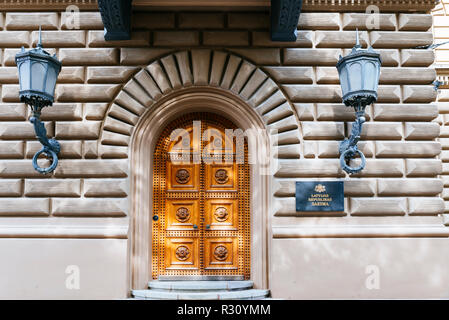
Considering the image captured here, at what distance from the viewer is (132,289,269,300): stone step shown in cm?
673

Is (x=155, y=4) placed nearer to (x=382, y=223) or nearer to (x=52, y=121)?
(x=52, y=121)

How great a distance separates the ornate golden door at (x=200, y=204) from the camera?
7.79 metres

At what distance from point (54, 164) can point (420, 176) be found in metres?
6.90

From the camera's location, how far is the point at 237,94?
299 inches

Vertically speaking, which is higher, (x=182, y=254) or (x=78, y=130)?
(x=78, y=130)

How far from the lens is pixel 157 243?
7.80 metres

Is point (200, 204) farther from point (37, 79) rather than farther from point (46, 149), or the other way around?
point (37, 79)

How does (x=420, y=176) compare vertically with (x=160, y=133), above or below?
below

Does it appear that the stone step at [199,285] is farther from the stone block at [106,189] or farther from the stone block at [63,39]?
the stone block at [63,39]

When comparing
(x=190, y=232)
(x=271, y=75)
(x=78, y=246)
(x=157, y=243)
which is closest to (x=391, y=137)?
(x=271, y=75)

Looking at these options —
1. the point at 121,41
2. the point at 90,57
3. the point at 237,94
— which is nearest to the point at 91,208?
the point at 90,57

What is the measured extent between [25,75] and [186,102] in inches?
112

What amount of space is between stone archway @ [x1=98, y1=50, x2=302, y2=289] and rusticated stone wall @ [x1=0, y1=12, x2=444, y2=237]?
0.09 feet

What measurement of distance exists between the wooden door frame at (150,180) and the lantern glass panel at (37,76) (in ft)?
5.96
